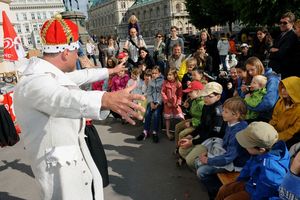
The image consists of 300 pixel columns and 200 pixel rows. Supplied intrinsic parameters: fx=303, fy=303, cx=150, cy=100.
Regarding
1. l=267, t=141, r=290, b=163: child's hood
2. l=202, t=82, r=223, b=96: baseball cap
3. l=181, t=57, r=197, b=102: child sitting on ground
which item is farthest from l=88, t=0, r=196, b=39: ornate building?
l=267, t=141, r=290, b=163: child's hood

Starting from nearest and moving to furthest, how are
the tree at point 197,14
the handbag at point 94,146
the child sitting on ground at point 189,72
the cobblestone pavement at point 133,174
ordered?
the handbag at point 94,146 < the cobblestone pavement at point 133,174 < the child sitting on ground at point 189,72 < the tree at point 197,14

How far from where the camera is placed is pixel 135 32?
8344 millimetres

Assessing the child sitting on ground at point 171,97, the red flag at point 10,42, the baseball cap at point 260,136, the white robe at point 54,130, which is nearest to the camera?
the white robe at point 54,130

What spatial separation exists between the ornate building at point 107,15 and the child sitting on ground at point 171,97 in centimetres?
11560

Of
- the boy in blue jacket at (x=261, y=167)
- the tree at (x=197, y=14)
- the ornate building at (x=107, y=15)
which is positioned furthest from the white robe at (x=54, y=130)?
the ornate building at (x=107, y=15)

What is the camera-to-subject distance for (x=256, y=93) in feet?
13.9

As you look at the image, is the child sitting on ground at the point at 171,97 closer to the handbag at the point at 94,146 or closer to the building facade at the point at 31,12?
the handbag at the point at 94,146

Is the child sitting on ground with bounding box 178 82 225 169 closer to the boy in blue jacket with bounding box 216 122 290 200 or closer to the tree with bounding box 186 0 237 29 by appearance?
the boy in blue jacket with bounding box 216 122 290 200

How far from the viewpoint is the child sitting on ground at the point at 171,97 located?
6008 mm

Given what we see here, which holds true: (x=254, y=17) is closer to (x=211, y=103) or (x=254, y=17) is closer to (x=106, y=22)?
(x=211, y=103)

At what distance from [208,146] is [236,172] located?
57 centimetres

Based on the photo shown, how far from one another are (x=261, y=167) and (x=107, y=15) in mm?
142111

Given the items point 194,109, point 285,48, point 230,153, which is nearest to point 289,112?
point 230,153

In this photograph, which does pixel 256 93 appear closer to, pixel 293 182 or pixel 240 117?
pixel 240 117
